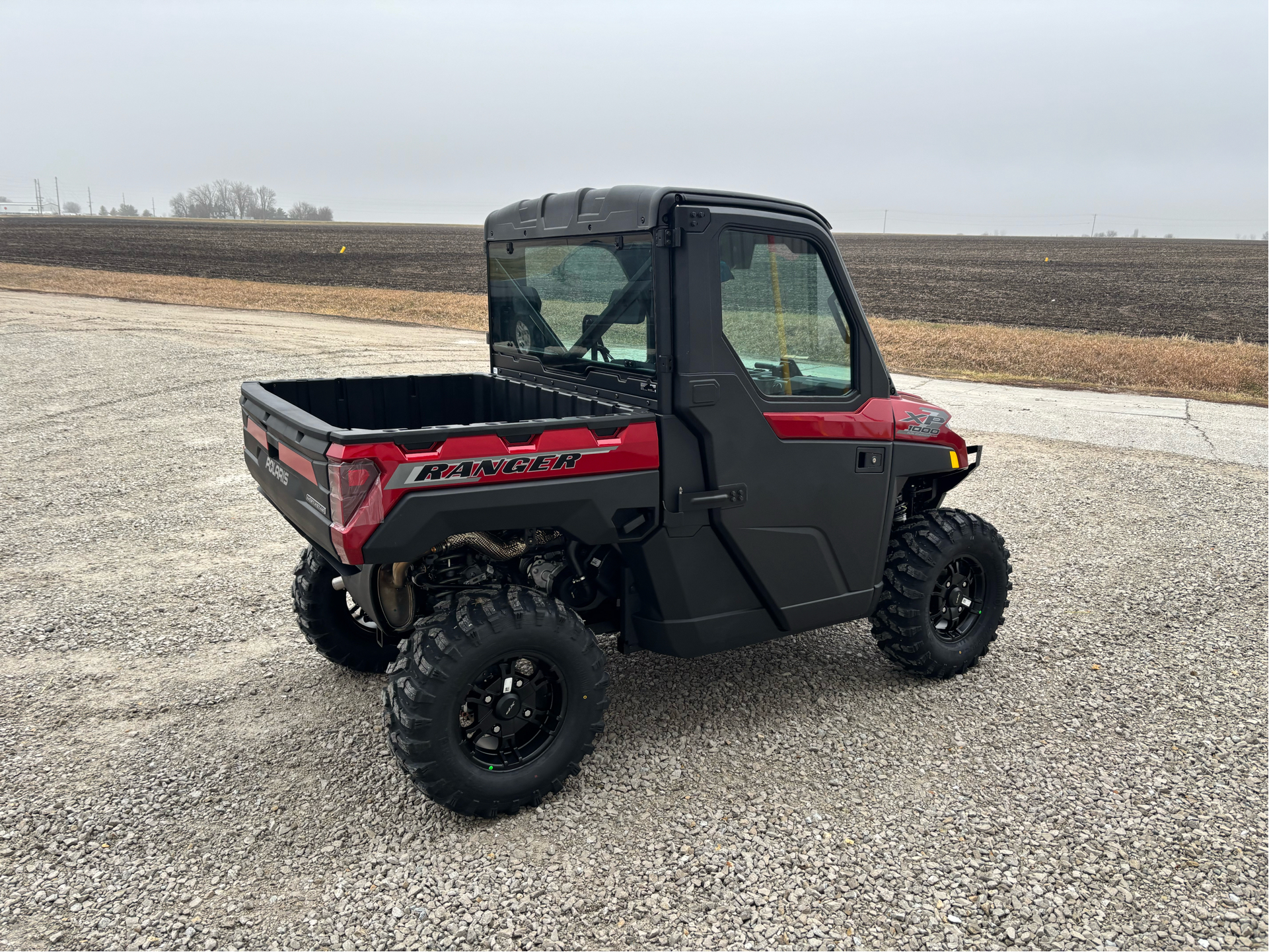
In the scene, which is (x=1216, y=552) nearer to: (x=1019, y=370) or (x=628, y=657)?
(x=628, y=657)

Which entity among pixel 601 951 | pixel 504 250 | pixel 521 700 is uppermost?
pixel 504 250

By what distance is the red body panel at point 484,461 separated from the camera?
295 centimetres

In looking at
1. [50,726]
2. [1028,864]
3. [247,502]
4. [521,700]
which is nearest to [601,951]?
[521,700]

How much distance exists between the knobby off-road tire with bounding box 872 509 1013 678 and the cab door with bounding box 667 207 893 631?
165 mm

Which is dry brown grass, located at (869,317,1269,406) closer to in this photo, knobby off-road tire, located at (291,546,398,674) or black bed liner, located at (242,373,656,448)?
black bed liner, located at (242,373,656,448)

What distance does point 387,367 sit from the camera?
14711mm

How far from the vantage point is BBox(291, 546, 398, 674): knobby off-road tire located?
4.33 meters

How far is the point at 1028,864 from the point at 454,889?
2.00 m

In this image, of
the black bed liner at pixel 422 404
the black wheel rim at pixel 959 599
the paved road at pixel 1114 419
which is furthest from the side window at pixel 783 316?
the paved road at pixel 1114 419

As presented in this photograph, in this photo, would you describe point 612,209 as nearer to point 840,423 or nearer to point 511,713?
point 840,423

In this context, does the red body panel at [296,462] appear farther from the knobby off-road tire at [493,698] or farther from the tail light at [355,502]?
the knobby off-road tire at [493,698]

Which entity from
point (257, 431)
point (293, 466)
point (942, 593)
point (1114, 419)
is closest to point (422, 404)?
point (257, 431)

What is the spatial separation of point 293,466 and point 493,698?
1.17 meters

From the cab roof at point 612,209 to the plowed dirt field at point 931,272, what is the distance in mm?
22100
